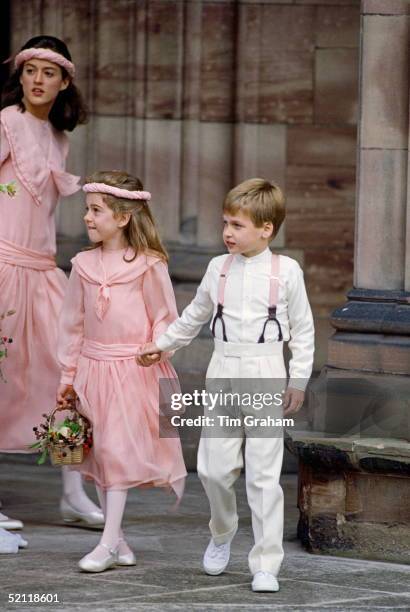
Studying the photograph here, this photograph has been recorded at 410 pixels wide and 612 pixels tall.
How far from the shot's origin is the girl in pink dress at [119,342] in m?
7.25

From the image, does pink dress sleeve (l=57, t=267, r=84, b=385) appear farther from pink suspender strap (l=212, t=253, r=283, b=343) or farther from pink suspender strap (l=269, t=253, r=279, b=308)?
pink suspender strap (l=269, t=253, r=279, b=308)

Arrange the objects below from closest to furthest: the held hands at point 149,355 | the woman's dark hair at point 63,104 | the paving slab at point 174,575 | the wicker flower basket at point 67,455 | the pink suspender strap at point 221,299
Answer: the paving slab at point 174,575
the pink suspender strap at point 221,299
the held hands at point 149,355
the wicker flower basket at point 67,455
the woman's dark hair at point 63,104

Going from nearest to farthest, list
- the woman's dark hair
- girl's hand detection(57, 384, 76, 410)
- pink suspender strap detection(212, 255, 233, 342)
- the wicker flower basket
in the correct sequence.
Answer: pink suspender strap detection(212, 255, 233, 342)
the wicker flower basket
girl's hand detection(57, 384, 76, 410)
the woman's dark hair

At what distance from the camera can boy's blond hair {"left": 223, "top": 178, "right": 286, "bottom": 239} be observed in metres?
6.85

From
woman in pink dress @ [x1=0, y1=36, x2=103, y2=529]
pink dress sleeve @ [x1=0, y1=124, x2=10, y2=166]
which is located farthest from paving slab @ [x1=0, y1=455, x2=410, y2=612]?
pink dress sleeve @ [x1=0, y1=124, x2=10, y2=166]

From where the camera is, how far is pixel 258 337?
22.4 feet

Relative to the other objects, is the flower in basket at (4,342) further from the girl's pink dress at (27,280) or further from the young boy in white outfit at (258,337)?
the young boy in white outfit at (258,337)

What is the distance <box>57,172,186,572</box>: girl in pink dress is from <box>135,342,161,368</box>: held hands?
0.36 ft

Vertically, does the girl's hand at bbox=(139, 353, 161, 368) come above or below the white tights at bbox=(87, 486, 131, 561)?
above

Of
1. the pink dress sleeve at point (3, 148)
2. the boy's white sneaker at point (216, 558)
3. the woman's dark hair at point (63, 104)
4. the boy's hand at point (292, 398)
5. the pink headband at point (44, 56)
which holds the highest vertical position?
the pink headband at point (44, 56)

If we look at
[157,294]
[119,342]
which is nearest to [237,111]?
[157,294]

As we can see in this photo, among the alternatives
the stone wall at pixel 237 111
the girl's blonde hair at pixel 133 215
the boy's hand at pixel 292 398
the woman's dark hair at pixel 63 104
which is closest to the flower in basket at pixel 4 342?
the girl's blonde hair at pixel 133 215

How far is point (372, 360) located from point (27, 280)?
5.28ft

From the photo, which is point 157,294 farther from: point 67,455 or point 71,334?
point 67,455
